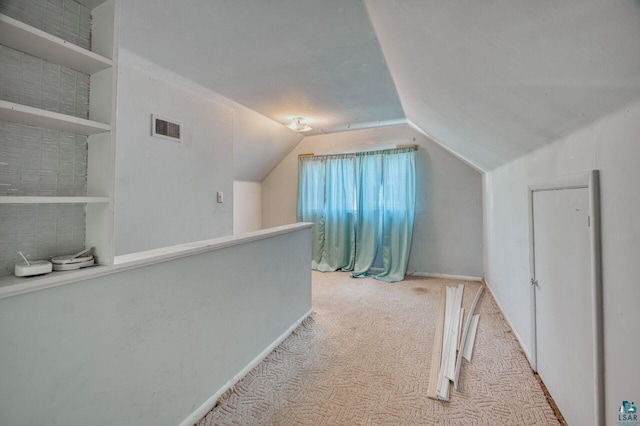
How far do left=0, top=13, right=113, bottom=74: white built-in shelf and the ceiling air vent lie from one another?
60.9 inches

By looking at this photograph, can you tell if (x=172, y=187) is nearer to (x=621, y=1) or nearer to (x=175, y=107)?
(x=175, y=107)

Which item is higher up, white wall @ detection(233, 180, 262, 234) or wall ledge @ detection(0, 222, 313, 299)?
white wall @ detection(233, 180, 262, 234)

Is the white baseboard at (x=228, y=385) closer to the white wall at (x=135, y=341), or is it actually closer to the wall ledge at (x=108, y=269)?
the white wall at (x=135, y=341)

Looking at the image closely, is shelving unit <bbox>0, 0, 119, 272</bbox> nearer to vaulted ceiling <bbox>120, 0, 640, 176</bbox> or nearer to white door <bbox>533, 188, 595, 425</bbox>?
vaulted ceiling <bbox>120, 0, 640, 176</bbox>

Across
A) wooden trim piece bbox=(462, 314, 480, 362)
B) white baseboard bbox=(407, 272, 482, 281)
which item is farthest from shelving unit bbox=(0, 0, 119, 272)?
white baseboard bbox=(407, 272, 482, 281)

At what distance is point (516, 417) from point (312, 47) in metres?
2.64

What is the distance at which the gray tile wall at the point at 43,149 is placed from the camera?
100 cm

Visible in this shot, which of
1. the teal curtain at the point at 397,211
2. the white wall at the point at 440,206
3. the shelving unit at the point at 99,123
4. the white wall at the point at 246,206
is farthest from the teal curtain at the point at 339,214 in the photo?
the shelving unit at the point at 99,123

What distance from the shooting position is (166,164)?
2.77 m

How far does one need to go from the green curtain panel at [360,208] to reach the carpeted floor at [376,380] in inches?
63.6

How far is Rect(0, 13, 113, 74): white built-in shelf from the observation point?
2.96 ft

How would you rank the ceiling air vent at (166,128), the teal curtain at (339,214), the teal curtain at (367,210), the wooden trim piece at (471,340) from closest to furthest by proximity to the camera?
the wooden trim piece at (471,340) → the ceiling air vent at (166,128) → the teal curtain at (367,210) → the teal curtain at (339,214)

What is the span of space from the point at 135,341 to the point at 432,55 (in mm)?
1934

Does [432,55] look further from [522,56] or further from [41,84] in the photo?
[41,84]
